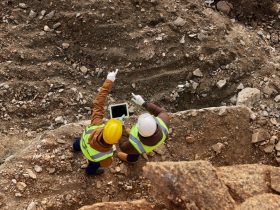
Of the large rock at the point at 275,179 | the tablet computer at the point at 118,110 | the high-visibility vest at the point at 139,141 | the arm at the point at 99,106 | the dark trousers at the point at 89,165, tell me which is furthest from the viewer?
the tablet computer at the point at 118,110

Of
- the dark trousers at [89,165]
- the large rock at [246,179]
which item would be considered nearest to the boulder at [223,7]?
the large rock at [246,179]

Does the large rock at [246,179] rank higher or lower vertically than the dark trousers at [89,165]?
higher

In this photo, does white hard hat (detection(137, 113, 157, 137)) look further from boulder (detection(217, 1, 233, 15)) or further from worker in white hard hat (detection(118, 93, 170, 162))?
boulder (detection(217, 1, 233, 15))

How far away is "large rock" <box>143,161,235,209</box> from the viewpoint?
4.85 m

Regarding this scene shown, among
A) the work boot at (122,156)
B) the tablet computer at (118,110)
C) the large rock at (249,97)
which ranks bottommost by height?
the work boot at (122,156)

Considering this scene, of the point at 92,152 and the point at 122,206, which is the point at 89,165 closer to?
the point at 92,152

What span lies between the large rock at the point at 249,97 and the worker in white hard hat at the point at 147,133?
6.50 ft

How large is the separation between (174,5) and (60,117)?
2.71m

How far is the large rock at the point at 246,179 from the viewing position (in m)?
5.19

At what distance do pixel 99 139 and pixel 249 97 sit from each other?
313 centimetres

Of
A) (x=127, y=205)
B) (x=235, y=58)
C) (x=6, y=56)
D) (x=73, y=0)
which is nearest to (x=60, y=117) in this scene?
(x=6, y=56)

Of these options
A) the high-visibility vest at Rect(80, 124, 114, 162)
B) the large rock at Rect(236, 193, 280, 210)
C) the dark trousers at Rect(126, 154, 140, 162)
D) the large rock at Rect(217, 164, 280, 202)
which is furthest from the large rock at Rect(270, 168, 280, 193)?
the high-visibility vest at Rect(80, 124, 114, 162)

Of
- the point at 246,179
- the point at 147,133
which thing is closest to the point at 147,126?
the point at 147,133

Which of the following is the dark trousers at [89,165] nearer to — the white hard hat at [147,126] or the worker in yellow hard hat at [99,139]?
the worker in yellow hard hat at [99,139]
